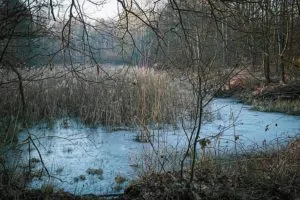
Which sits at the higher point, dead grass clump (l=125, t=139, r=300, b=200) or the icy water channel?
dead grass clump (l=125, t=139, r=300, b=200)

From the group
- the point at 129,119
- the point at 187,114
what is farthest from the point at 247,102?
the point at 129,119

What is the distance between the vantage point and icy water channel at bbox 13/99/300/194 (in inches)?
198

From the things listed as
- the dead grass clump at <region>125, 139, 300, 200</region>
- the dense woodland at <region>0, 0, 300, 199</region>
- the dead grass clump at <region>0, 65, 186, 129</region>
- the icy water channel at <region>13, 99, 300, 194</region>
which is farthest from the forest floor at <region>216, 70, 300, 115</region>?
the dead grass clump at <region>125, 139, 300, 200</region>

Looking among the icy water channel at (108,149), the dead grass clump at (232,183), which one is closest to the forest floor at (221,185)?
the dead grass clump at (232,183)

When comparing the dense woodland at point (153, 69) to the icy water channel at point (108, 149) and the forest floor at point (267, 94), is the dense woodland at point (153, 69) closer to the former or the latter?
the forest floor at point (267, 94)

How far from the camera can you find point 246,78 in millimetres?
16297

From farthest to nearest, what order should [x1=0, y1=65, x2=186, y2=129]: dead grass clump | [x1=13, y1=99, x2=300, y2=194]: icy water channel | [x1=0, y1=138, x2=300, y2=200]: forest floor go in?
[x1=0, y1=65, x2=186, y2=129]: dead grass clump
[x1=13, y1=99, x2=300, y2=194]: icy water channel
[x1=0, y1=138, x2=300, y2=200]: forest floor

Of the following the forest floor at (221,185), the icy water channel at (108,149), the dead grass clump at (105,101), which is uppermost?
the dead grass clump at (105,101)

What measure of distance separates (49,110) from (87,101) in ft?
2.86

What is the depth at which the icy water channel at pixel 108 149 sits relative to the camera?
503 cm

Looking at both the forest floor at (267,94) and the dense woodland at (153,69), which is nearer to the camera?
the dense woodland at (153,69)

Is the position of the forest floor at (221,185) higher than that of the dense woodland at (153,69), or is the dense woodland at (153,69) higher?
the dense woodland at (153,69)

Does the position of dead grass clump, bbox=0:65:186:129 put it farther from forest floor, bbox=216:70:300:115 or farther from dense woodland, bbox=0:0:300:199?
forest floor, bbox=216:70:300:115

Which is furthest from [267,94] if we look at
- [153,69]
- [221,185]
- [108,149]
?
[221,185]
